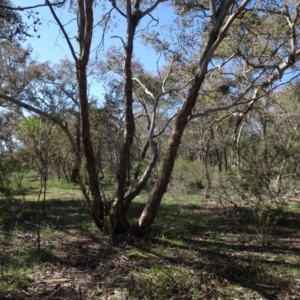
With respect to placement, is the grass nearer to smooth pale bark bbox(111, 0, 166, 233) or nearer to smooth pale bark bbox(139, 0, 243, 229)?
smooth pale bark bbox(111, 0, 166, 233)

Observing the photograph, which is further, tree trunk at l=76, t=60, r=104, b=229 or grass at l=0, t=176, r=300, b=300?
tree trunk at l=76, t=60, r=104, b=229

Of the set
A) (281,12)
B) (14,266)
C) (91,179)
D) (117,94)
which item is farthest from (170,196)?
(14,266)

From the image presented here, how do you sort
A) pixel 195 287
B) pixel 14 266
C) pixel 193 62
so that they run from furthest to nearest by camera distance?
1. pixel 193 62
2. pixel 14 266
3. pixel 195 287

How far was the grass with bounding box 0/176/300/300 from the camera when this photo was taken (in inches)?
174

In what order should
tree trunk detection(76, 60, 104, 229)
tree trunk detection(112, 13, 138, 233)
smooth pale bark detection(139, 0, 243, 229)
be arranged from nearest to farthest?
tree trunk detection(76, 60, 104, 229)
smooth pale bark detection(139, 0, 243, 229)
tree trunk detection(112, 13, 138, 233)

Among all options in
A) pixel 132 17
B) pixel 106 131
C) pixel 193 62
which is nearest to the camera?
pixel 132 17

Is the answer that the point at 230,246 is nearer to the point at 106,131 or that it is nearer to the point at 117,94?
the point at 117,94

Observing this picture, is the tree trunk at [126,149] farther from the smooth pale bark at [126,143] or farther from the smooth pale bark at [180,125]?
the smooth pale bark at [180,125]

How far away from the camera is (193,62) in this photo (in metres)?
12.6

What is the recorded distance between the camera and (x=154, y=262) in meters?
5.43

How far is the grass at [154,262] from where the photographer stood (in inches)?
174

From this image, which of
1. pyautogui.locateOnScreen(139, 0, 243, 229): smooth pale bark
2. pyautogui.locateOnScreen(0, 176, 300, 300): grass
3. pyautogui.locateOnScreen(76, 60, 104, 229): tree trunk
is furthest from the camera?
pyautogui.locateOnScreen(139, 0, 243, 229): smooth pale bark

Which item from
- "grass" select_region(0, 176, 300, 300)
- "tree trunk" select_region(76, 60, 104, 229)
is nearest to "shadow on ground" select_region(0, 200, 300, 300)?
"grass" select_region(0, 176, 300, 300)

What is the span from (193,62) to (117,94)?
6103mm
